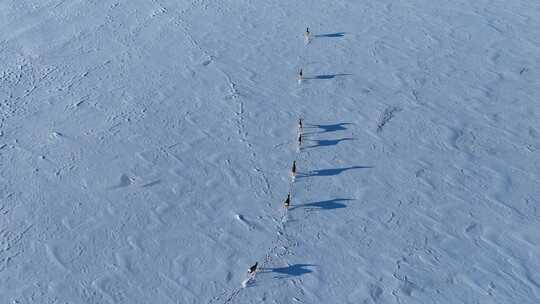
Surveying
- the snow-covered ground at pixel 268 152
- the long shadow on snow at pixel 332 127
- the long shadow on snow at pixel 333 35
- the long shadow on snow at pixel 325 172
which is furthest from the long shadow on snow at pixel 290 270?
the long shadow on snow at pixel 333 35

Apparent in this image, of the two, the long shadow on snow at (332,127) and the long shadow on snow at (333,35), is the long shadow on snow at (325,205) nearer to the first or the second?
the long shadow on snow at (332,127)

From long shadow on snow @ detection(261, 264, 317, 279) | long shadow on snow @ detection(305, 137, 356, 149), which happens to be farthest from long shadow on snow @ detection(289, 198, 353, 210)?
long shadow on snow @ detection(305, 137, 356, 149)

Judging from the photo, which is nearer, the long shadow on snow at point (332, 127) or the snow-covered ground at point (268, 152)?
the snow-covered ground at point (268, 152)

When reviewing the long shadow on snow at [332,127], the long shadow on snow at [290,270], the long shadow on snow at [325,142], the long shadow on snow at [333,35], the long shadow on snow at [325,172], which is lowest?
the long shadow on snow at [290,270]

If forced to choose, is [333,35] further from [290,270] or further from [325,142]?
[290,270]

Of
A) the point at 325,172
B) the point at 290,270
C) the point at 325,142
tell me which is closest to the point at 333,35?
the point at 325,142

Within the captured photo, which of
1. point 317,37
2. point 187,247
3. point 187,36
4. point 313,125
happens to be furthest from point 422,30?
point 187,247

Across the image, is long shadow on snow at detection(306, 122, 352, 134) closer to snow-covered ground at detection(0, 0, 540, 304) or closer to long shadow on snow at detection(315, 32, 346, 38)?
snow-covered ground at detection(0, 0, 540, 304)

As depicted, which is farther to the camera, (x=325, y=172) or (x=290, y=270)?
(x=325, y=172)
